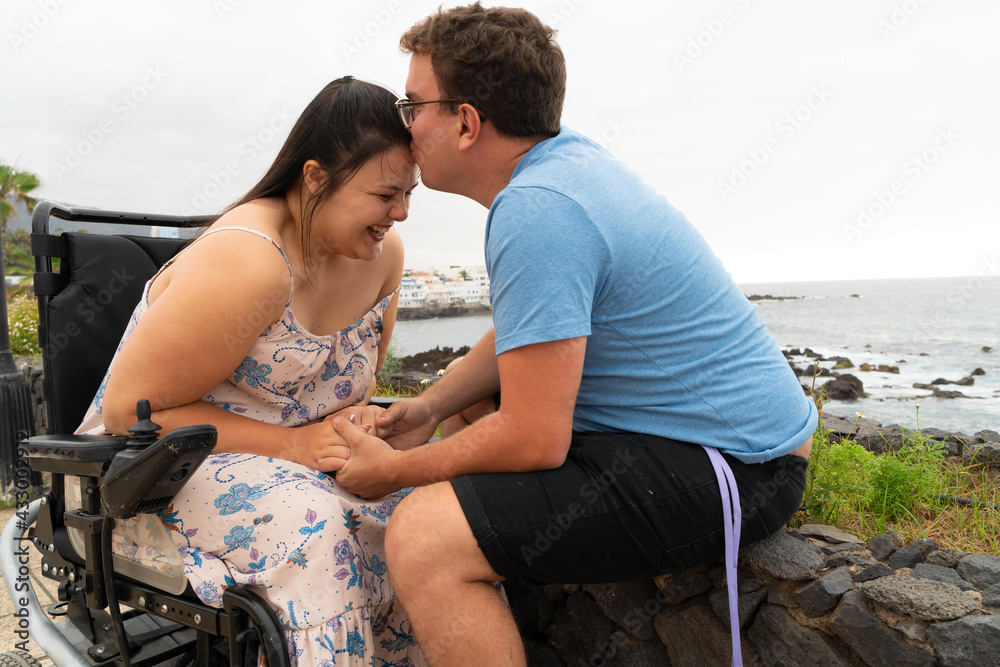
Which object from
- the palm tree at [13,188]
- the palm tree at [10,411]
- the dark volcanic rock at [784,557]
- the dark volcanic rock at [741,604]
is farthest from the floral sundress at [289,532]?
the palm tree at [13,188]

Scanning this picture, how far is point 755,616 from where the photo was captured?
5.54 ft

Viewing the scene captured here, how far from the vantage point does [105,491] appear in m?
1.41

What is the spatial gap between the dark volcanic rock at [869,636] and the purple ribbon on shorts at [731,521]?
259 millimetres

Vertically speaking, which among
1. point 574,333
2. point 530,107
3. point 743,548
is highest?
point 530,107

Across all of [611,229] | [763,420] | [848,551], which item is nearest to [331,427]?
[611,229]

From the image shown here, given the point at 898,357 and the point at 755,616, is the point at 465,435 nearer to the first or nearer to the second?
the point at 755,616

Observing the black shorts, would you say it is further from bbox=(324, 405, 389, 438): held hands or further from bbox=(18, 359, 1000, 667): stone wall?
bbox=(324, 405, 389, 438): held hands

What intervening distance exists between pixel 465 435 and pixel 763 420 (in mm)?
700

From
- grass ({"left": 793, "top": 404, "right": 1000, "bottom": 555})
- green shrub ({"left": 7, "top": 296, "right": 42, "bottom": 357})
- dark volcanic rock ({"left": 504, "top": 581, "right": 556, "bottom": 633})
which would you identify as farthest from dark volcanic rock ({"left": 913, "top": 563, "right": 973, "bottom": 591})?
green shrub ({"left": 7, "top": 296, "right": 42, "bottom": 357})

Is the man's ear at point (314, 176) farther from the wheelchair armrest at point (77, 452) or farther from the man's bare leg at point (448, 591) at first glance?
the man's bare leg at point (448, 591)

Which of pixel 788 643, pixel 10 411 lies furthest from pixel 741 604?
pixel 10 411

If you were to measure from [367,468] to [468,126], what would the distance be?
3.07 feet

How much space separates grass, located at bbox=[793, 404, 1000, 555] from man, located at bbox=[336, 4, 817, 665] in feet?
1.69

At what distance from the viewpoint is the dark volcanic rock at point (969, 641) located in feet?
4.28
